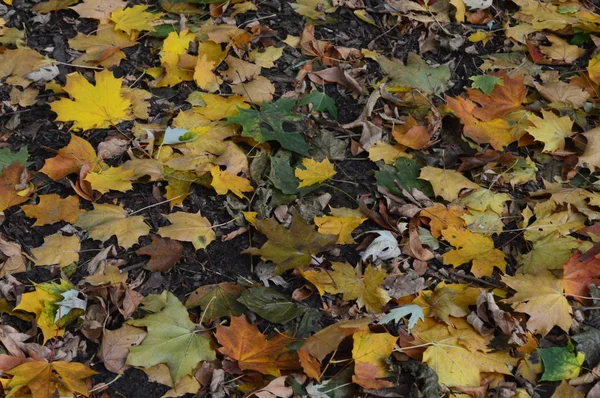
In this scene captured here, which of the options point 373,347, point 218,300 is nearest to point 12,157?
point 218,300

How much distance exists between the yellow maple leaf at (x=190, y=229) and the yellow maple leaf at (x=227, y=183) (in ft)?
0.50

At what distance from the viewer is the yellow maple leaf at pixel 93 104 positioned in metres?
2.99

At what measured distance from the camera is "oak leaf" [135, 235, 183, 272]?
252 cm

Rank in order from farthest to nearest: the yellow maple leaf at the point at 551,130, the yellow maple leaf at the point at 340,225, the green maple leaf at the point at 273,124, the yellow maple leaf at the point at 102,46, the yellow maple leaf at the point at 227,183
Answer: the yellow maple leaf at the point at 102,46
the yellow maple leaf at the point at 551,130
the green maple leaf at the point at 273,124
the yellow maple leaf at the point at 227,183
the yellow maple leaf at the point at 340,225

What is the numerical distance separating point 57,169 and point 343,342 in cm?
148

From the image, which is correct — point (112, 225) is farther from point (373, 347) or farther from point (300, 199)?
point (373, 347)

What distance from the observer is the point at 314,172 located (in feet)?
9.19

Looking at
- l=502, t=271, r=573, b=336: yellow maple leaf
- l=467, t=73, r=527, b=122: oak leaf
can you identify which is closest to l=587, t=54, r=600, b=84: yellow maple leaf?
l=467, t=73, r=527, b=122: oak leaf

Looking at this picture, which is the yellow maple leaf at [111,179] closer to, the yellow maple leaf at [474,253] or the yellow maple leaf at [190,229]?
the yellow maple leaf at [190,229]

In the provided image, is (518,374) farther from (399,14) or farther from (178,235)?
(399,14)

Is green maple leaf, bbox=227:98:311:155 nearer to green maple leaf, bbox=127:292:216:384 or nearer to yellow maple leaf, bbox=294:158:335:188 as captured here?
yellow maple leaf, bbox=294:158:335:188

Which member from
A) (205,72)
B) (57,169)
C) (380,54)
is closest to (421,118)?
(380,54)

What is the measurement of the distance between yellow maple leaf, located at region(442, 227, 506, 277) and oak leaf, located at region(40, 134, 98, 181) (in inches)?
62.6

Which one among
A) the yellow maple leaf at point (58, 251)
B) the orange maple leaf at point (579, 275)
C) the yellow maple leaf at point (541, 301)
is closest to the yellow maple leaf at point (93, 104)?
the yellow maple leaf at point (58, 251)
